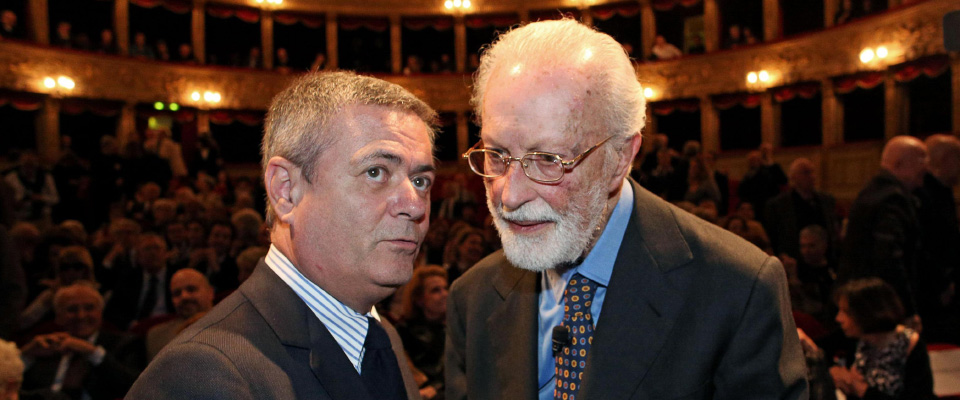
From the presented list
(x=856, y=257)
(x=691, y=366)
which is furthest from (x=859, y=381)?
(x=691, y=366)

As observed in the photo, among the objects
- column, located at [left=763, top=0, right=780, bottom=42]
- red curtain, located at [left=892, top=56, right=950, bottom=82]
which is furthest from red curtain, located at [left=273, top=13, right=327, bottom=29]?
red curtain, located at [left=892, top=56, right=950, bottom=82]

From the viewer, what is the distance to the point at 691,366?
4.97 feet

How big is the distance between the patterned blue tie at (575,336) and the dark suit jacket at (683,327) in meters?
0.06

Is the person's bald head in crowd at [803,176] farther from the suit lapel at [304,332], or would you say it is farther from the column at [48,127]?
the column at [48,127]

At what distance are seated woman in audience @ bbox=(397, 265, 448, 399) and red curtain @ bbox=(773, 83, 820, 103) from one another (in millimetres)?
13964

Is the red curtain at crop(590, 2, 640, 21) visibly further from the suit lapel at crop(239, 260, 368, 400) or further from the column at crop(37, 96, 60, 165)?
the suit lapel at crop(239, 260, 368, 400)

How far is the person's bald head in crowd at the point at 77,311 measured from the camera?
3.79m

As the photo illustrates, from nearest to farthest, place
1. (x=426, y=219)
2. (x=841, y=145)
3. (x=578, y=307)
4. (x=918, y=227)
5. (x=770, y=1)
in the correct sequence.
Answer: (x=426, y=219)
(x=578, y=307)
(x=918, y=227)
(x=841, y=145)
(x=770, y=1)

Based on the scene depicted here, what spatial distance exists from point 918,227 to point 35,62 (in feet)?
54.1

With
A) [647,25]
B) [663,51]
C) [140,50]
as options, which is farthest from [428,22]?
[140,50]

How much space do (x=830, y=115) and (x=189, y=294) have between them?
1518cm

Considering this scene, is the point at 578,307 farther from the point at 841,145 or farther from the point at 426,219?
the point at 841,145

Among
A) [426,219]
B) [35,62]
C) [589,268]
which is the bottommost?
[589,268]

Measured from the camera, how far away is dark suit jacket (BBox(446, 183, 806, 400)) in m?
1.50
